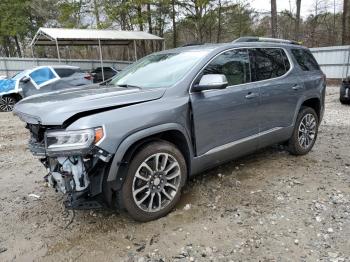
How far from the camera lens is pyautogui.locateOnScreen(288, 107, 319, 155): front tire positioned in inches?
201

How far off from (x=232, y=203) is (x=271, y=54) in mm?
2220

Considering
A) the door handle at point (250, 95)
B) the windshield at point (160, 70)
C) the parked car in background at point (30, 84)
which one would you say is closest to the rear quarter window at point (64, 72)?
the parked car in background at point (30, 84)

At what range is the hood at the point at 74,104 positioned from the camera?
2.92 m

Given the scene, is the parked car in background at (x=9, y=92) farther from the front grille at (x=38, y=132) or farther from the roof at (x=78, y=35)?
the front grille at (x=38, y=132)

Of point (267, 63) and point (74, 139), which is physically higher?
point (267, 63)

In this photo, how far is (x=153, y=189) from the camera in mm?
3365

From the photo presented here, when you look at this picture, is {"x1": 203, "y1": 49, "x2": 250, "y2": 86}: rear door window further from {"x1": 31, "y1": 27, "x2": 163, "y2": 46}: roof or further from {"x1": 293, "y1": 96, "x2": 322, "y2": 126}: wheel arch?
{"x1": 31, "y1": 27, "x2": 163, "y2": 46}: roof

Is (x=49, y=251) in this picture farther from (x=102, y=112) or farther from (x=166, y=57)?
(x=166, y=57)

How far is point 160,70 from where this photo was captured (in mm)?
3986

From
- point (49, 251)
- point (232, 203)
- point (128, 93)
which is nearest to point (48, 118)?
point (128, 93)

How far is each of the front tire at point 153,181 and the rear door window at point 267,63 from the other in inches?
65.0

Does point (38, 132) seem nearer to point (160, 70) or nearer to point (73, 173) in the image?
point (73, 173)

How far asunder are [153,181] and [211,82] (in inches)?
46.5

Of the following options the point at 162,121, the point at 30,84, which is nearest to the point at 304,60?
the point at 162,121
